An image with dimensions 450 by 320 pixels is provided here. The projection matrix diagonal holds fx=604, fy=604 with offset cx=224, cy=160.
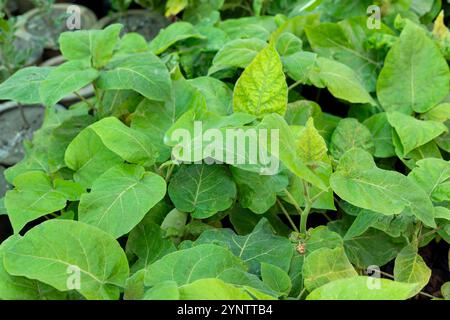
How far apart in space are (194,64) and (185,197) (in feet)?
1.57

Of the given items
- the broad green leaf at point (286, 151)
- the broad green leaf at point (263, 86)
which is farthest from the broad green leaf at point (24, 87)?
the broad green leaf at point (286, 151)

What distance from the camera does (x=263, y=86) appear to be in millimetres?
1048

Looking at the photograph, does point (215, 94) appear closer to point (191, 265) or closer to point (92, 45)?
point (92, 45)

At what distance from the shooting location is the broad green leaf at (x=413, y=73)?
4.16ft

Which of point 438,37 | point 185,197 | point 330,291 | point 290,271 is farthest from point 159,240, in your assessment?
point 438,37

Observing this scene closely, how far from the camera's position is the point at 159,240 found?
96cm

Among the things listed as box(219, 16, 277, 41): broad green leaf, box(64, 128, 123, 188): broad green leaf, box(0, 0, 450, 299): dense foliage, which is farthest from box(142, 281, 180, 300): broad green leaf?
box(219, 16, 277, 41): broad green leaf

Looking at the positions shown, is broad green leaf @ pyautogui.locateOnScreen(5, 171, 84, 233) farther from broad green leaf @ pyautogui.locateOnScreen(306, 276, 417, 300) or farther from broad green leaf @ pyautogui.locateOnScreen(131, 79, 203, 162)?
broad green leaf @ pyautogui.locateOnScreen(306, 276, 417, 300)

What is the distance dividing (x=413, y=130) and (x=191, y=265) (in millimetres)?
588

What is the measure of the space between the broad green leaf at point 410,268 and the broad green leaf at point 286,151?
0.26 meters

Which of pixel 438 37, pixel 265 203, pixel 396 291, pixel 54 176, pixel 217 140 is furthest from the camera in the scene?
pixel 438 37

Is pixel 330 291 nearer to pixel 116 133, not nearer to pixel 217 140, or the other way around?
pixel 217 140

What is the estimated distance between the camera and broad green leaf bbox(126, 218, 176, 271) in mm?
942

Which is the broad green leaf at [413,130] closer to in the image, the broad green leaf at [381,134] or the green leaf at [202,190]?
the broad green leaf at [381,134]
